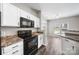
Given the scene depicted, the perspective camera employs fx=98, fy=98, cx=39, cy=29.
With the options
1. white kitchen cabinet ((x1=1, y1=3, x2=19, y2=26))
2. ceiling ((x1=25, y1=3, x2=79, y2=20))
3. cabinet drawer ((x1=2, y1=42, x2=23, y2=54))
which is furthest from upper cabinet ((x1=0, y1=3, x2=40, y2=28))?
cabinet drawer ((x1=2, y1=42, x2=23, y2=54))

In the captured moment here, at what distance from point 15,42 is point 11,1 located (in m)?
0.67

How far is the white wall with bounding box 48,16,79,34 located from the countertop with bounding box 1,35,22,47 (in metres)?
0.56

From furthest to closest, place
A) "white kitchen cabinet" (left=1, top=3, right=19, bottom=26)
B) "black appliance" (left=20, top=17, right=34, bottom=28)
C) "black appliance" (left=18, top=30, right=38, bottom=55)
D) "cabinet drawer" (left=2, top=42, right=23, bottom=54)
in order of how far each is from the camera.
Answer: "black appliance" (left=20, top=17, right=34, bottom=28), "black appliance" (left=18, top=30, right=38, bottom=55), "white kitchen cabinet" (left=1, top=3, right=19, bottom=26), "cabinet drawer" (left=2, top=42, right=23, bottom=54)

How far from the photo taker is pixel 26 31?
179cm

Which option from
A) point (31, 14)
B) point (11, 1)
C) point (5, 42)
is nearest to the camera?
point (5, 42)

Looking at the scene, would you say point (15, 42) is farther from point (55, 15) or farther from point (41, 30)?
point (55, 15)

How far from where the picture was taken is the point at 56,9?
5.34 ft

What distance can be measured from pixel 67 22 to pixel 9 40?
979 mm

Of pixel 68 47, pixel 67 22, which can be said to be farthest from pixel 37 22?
pixel 68 47

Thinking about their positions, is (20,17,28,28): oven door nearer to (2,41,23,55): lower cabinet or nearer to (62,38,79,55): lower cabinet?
(2,41,23,55): lower cabinet

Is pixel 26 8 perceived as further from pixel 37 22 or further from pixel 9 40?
pixel 9 40

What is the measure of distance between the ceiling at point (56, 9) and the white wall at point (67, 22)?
7cm

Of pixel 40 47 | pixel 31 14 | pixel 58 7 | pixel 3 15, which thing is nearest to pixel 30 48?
pixel 40 47

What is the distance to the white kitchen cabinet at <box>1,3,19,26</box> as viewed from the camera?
153 cm
